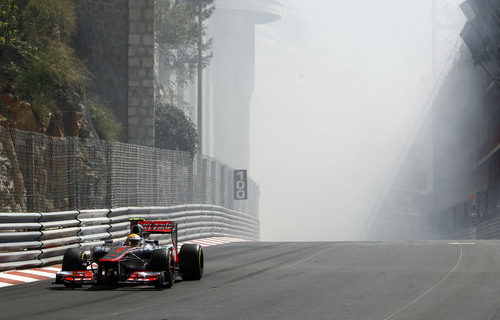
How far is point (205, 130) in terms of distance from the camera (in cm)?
8094

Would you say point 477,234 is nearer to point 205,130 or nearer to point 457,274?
point 457,274

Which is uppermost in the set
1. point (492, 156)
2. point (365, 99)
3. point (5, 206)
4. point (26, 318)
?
point (365, 99)

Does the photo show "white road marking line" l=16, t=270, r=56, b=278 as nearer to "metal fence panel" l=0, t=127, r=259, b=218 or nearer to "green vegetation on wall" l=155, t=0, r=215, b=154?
"metal fence panel" l=0, t=127, r=259, b=218

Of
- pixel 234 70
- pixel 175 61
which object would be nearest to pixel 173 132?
pixel 175 61

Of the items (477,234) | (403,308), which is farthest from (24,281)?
(477,234)

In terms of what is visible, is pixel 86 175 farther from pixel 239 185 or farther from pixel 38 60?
pixel 239 185

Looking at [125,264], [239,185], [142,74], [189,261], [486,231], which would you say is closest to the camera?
[125,264]

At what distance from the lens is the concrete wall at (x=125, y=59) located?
1299 inches

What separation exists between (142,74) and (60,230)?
16216mm

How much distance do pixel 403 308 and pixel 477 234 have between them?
37.8 metres

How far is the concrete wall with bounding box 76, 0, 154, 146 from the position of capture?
1299 inches

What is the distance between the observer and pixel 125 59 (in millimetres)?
33219

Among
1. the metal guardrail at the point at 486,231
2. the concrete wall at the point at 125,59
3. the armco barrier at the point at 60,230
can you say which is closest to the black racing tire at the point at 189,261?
the armco barrier at the point at 60,230

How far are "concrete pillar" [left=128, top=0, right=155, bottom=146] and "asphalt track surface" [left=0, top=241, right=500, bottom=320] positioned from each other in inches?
622
